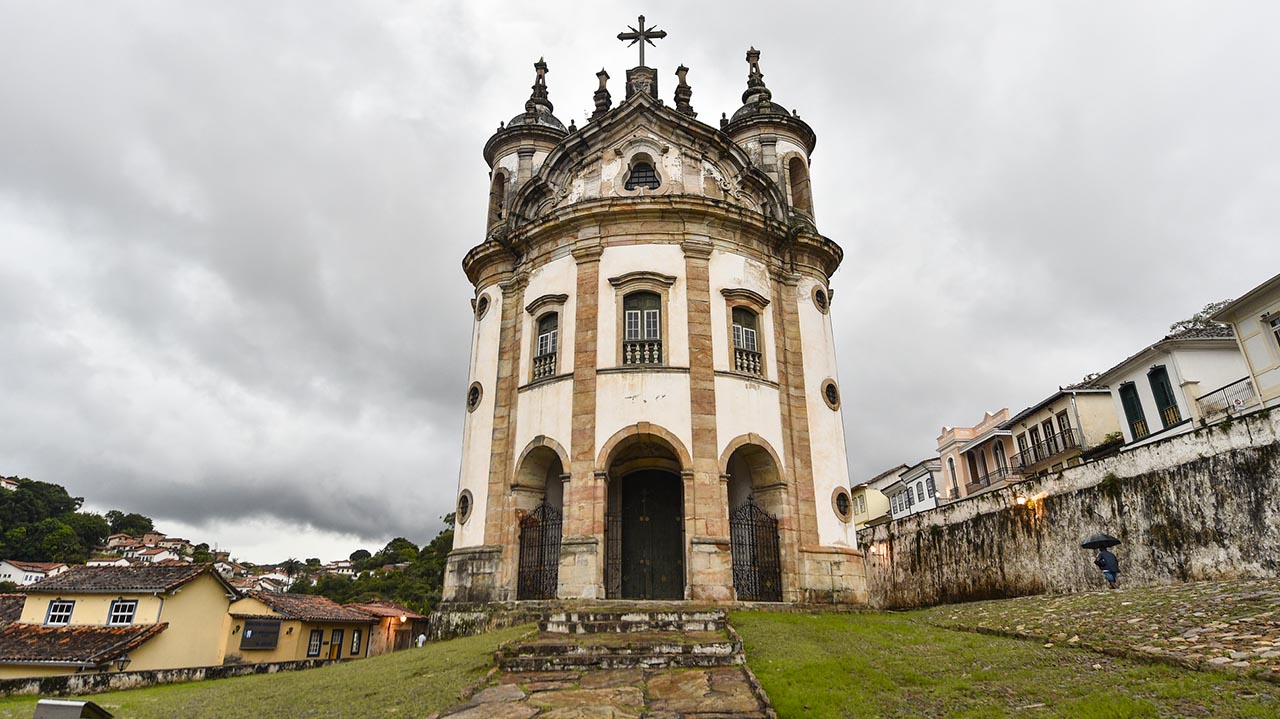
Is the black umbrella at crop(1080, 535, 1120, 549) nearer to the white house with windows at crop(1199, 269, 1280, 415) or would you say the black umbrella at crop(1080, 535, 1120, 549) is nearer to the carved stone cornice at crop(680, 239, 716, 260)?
the white house with windows at crop(1199, 269, 1280, 415)

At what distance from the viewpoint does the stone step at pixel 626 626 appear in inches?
383

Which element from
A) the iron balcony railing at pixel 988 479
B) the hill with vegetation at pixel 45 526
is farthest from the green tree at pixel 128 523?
the iron balcony railing at pixel 988 479

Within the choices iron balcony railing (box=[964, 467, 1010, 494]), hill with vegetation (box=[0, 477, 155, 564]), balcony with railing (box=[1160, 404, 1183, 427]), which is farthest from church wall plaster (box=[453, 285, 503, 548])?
hill with vegetation (box=[0, 477, 155, 564])

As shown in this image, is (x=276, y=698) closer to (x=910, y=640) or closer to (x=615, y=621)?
(x=615, y=621)

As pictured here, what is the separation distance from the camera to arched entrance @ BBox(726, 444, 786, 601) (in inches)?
568

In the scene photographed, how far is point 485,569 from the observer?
14953 mm

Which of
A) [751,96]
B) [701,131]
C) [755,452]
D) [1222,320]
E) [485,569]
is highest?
[751,96]

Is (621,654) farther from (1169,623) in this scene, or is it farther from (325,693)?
(1169,623)

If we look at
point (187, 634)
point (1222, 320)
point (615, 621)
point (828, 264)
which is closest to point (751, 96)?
point (828, 264)

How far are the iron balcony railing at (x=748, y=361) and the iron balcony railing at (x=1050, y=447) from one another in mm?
20255

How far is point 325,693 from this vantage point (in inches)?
288

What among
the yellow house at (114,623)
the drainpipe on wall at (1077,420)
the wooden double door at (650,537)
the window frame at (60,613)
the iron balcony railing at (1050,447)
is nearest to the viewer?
the wooden double door at (650,537)

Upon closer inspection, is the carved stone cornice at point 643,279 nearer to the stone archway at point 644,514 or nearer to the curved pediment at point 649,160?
the curved pediment at point 649,160

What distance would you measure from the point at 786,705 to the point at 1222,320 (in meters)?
22.2
